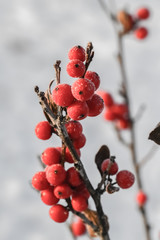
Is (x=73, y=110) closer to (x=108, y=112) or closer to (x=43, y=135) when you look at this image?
(x=43, y=135)

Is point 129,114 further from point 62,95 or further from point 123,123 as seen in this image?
point 62,95

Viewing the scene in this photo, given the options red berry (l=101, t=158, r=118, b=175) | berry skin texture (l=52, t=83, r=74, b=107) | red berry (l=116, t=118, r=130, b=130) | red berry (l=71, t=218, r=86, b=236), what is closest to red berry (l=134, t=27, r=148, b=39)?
red berry (l=116, t=118, r=130, b=130)

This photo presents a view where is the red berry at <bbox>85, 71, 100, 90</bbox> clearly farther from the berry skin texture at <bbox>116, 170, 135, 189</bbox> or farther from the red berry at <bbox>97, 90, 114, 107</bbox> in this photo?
the red berry at <bbox>97, 90, 114, 107</bbox>

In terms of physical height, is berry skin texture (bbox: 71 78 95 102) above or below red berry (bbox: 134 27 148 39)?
below

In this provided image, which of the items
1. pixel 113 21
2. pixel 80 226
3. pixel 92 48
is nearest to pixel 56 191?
pixel 92 48

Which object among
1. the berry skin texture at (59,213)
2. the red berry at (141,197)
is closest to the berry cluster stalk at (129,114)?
the red berry at (141,197)

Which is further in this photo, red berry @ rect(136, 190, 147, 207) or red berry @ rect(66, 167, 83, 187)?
red berry @ rect(136, 190, 147, 207)
